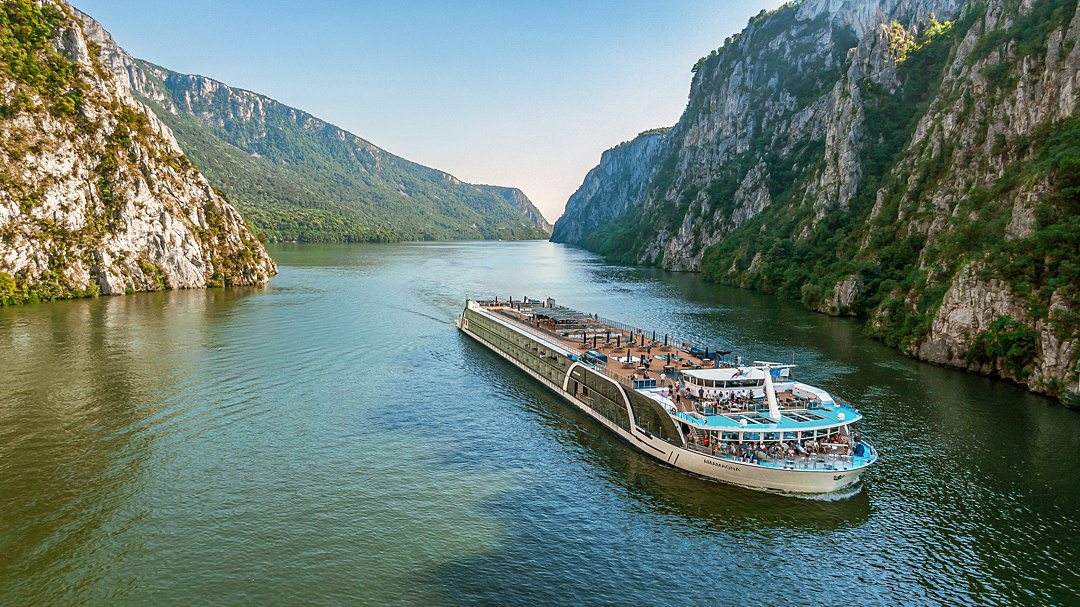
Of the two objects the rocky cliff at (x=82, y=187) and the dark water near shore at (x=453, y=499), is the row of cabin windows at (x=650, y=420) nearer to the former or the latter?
the dark water near shore at (x=453, y=499)

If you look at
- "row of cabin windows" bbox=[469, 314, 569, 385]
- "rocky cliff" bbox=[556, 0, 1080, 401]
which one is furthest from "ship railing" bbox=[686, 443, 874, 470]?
"rocky cliff" bbox=[556, 0, 1080, 401]

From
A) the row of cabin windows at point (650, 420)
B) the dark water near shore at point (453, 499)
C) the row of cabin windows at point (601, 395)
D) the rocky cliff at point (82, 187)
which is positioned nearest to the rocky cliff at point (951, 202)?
the dark water near shore at point (453, 499)

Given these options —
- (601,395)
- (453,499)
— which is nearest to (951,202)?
(601,395)

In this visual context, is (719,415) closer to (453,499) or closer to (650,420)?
(650,420)

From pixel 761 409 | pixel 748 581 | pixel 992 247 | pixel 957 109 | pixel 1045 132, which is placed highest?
pixel 957 109

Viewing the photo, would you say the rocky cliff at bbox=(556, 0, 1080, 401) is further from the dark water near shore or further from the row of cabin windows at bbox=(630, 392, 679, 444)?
the row of cabin windows at bbox=(630, 392, 679, 444)

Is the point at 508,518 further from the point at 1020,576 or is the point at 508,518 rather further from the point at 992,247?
the point at 992,247

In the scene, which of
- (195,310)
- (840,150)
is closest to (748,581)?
(195,310)
